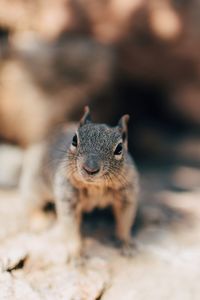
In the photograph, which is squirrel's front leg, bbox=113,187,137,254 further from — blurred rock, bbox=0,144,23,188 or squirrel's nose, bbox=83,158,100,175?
blurred rock, bbox=0,144,23,188

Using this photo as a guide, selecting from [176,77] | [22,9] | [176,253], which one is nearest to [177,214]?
[176,253]

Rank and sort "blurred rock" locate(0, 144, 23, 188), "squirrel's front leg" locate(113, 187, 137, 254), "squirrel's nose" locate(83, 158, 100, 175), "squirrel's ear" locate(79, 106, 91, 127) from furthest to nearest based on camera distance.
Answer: "blurred rock" locate(0, 144, 23, 188) → "squirrel's front leg" locate(113, 187, 137, 254) → "squirrel's ear" locate(79, 106, 91, 127) → "squirrel's nose" locate(83, 158, 100, 175)

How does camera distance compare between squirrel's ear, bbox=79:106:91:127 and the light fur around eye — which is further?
squirrel's ear, bbox=79:106:91:127

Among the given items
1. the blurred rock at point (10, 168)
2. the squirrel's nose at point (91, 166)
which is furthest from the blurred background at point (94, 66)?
the squirrel's nose at point (91, 166)

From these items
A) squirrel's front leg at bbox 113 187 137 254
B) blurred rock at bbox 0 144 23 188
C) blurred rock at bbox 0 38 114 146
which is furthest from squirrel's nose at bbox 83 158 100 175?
blurred rock at bbox 0 38 114 146

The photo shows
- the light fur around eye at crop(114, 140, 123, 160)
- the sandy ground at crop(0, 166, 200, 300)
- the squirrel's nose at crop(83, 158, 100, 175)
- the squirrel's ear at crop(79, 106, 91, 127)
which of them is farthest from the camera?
the squirrel's ear at crop(79, 106, 91, 127)

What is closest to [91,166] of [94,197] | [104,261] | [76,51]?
[94,197]
